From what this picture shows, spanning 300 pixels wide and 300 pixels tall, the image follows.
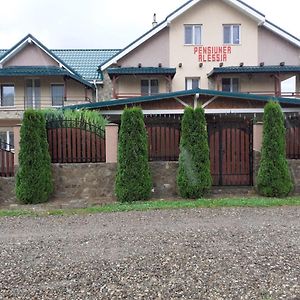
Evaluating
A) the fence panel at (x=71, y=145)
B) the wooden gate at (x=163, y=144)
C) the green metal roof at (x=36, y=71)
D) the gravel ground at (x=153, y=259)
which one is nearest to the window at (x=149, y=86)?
the green metal roof at (x=36, y=71)

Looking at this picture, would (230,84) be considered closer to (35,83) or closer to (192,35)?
(192,35)

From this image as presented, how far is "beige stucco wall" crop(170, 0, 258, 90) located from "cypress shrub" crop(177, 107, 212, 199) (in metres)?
12.7

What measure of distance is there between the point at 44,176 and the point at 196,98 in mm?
7668

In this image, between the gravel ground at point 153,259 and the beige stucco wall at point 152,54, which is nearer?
the gravel ground at point 153,259

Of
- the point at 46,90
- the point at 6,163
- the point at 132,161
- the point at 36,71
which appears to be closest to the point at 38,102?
the point at 46,90

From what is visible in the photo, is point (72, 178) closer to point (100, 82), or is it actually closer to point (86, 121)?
point (86, 121)

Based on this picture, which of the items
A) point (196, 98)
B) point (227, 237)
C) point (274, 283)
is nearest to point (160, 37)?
point (196, 98)

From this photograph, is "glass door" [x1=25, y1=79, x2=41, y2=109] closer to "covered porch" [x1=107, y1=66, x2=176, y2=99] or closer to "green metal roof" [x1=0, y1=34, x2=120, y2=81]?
"green metal roof" [x1=0, y1=34, x2=120, y2=81]

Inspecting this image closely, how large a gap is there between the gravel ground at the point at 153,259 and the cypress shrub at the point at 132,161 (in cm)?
282

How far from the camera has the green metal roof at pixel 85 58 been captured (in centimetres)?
2552

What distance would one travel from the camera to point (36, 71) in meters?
22.4

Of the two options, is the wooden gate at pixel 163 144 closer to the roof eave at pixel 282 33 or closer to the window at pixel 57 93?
the window at pixel 57 93

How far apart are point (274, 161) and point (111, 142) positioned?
182 inches

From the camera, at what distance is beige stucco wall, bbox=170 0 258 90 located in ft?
73.3
